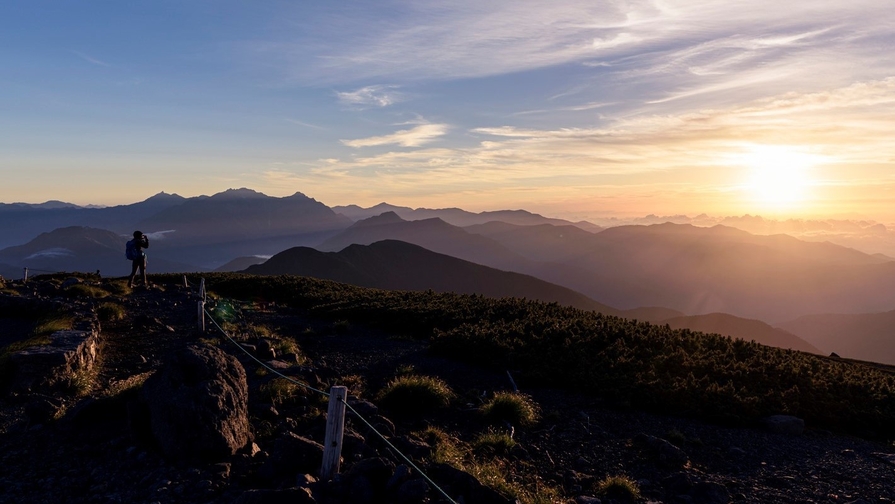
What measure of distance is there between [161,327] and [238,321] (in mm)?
3576

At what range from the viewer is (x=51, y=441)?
26.9 feet

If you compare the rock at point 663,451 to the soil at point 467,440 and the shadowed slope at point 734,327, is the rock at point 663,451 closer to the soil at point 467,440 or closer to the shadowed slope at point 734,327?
the soil at point 467,440

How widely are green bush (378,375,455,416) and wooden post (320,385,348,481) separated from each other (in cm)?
403

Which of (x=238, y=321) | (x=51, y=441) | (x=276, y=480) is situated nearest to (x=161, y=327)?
(x=238, y=321)

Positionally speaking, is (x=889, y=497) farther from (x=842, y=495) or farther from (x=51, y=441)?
(x=51, y=441)

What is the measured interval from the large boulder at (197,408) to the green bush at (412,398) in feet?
11.5

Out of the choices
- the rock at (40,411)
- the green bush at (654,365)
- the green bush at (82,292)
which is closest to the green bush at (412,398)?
the green bush at (654,365)

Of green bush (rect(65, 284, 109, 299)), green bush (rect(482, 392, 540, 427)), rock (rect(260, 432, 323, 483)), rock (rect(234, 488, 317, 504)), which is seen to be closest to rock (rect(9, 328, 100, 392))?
rock (rect(260, 432, 323, 483))

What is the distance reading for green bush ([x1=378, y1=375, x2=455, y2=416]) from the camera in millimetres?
11078

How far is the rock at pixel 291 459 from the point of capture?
23.4 feet

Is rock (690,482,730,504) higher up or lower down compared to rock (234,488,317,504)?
lower down

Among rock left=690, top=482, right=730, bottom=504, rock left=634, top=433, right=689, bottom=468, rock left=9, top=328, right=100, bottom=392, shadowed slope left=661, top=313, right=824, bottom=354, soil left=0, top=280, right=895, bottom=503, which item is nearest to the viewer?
soil left=0, top=280, right=895, bottom=503

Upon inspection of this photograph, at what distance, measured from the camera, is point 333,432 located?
22.6 ft

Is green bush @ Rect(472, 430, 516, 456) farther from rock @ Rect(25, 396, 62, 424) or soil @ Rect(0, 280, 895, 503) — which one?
rock @ Rect(25, 396, 62, 424)
